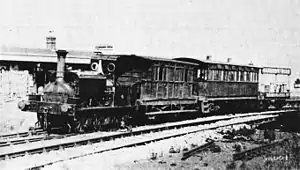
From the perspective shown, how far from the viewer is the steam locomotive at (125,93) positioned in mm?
13094

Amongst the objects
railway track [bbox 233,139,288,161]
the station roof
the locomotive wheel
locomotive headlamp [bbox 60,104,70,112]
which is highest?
the station roof

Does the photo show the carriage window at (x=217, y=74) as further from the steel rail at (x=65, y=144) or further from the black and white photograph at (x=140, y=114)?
the steel rail at (x=65, y=144)

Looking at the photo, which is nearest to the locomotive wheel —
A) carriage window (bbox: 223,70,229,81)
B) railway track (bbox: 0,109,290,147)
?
railway track (bbox: 0,109,290,147)

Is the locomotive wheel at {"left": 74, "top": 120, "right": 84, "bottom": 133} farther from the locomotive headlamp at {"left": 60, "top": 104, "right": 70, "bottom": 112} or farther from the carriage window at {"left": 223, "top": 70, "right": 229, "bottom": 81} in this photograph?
the carriage window at {"left": 223, "top": 70, "right": 229, "bottom": 81}

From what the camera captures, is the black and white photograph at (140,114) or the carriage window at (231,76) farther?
the carriage window at (231,76)

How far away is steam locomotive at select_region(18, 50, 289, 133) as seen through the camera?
13.1 meters

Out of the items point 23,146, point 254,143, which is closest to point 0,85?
point 23,146

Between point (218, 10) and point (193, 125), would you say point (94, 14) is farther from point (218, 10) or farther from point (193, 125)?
point (193, 125)

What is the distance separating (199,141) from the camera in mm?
12969

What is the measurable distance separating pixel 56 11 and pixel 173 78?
38.1 meters

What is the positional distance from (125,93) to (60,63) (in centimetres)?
295

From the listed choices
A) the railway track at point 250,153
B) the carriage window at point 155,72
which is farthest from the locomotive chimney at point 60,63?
the railway track at point 250,153

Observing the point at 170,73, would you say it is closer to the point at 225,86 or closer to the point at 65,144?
the point at 225,86

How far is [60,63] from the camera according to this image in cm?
1297
